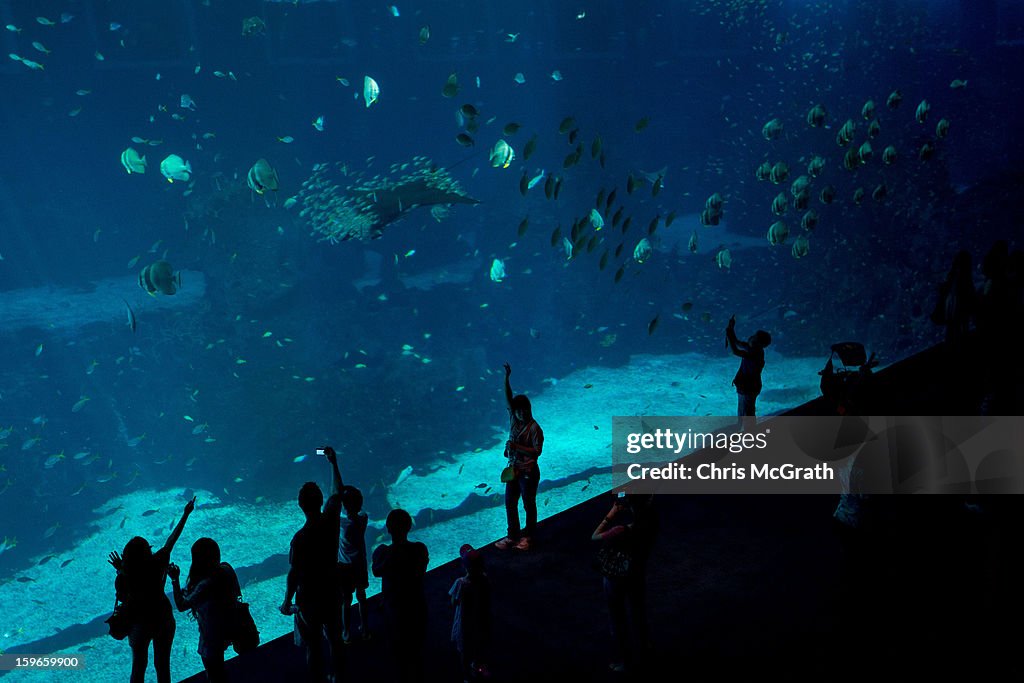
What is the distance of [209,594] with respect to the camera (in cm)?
362

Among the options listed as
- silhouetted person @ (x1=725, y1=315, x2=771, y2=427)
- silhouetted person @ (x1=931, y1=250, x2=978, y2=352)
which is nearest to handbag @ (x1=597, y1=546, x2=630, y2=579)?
silhouetted person @ (x1=725, y1=315, x2=771, y2=427)

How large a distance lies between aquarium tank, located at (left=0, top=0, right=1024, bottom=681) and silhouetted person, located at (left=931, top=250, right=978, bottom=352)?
16.4ft

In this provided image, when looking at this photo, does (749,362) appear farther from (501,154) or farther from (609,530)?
(501,154)

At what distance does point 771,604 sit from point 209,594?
13.1 ft

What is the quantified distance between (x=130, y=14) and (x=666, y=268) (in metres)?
32.2

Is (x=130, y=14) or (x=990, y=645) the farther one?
(x=130, y=14)

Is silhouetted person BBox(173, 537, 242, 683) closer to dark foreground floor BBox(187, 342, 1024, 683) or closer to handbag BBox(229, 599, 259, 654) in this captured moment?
handbag BBox(229, 599, 259, 654)

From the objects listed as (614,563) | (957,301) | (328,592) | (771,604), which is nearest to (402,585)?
(328,592)

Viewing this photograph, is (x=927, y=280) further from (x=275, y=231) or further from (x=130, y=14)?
(x=130, y=14)

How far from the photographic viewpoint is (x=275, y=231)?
80.5ft

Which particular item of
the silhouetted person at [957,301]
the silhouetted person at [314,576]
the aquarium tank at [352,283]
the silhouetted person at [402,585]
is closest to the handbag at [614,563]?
the silhouetted person at [402,585]

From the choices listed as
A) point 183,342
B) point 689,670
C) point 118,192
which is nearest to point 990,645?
point 689,670

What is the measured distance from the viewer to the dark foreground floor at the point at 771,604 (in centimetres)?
405

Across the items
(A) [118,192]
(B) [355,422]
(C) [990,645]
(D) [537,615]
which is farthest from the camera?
(A) [118,192]
